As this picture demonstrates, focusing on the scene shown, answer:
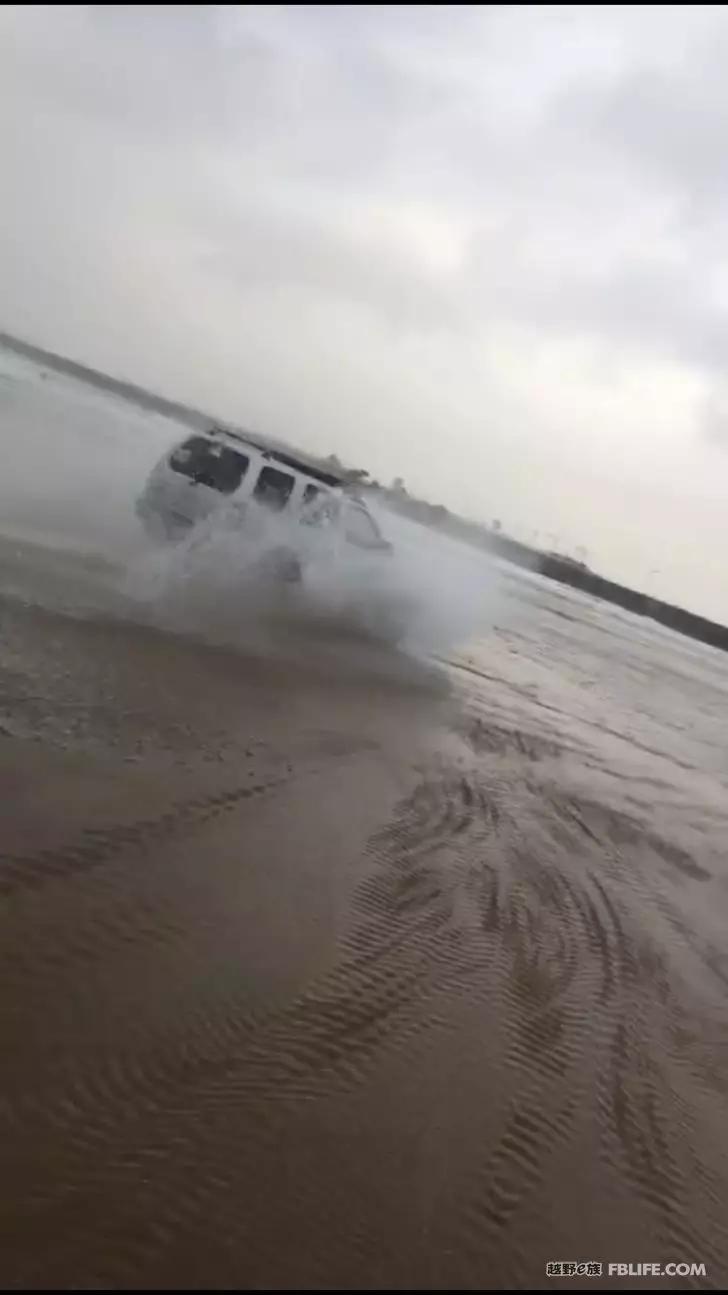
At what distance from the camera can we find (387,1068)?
13.0 feet

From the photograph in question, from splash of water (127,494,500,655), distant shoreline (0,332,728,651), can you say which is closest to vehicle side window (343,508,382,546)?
splash of water (127,494,500,655)

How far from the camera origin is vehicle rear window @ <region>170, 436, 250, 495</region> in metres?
13.3

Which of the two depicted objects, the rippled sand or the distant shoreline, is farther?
the distant shoreline

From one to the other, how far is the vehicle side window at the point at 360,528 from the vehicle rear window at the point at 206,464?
2.36 meters

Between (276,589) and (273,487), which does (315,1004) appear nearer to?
(273,487)

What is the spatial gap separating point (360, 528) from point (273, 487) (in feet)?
6.86

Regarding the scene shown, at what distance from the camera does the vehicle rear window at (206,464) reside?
13.3 metres

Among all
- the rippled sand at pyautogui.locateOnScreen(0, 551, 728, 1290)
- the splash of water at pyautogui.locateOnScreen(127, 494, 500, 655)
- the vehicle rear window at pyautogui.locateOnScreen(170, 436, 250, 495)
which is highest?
the vehicle rear window at pyautogui.locateOnScreen(170, 436, 250, 495)

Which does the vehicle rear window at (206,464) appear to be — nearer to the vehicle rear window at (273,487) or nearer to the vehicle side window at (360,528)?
the vehicle rear window at (273,487)

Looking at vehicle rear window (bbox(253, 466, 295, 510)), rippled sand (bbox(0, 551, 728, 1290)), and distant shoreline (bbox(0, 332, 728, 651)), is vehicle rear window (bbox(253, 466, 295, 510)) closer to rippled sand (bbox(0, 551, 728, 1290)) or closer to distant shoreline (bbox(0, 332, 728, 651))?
rippled sand (bbox(0, 551, 728, 1290))

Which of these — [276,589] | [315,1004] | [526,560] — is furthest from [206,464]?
[526,560]

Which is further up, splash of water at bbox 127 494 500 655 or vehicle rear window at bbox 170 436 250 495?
vehicle rear window at bbox 170 436 250 495

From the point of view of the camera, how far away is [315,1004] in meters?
4.21

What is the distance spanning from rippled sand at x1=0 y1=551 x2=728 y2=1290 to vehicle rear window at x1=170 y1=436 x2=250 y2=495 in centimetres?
474
